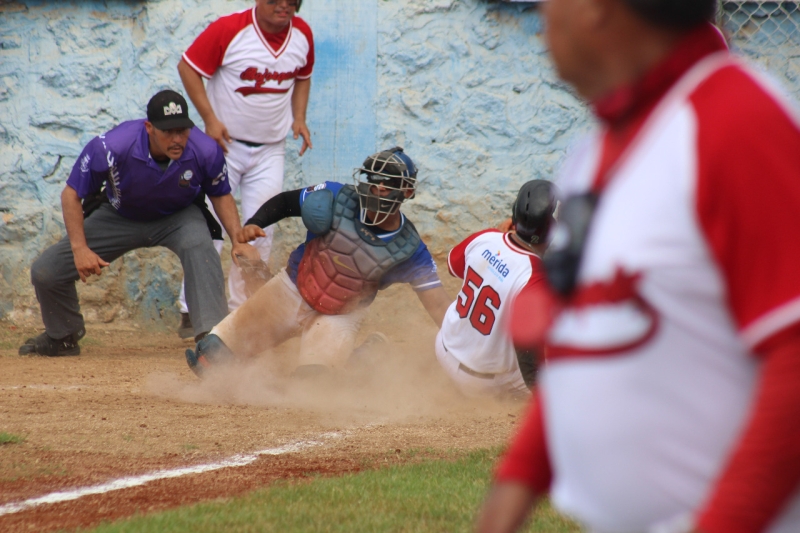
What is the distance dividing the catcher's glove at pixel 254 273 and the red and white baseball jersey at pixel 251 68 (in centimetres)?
128

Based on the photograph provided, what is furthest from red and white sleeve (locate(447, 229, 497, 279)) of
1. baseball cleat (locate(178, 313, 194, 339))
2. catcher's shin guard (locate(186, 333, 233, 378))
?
baseball cleat (locate(178, 313, 194, 339))

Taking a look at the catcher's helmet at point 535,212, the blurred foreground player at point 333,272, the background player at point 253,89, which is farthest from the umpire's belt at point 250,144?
the catcher's helmet at point 535,212

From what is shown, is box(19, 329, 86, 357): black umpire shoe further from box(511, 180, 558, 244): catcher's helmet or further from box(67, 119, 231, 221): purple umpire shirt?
box(511, 180, 558, 244): catcher's helmet

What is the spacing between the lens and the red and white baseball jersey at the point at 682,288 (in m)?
1.14

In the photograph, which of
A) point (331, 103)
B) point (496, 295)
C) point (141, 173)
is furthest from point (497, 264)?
point (331, 103)

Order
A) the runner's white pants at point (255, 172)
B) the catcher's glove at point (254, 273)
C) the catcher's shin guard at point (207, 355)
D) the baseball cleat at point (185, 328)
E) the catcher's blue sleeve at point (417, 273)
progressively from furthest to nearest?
the baseball cleat at point (185, 328), the runner's white pants at point (255, 172), the catcher's glove at point (254, 273), the catcher's blue sleeve at point (417, 273), the catcher's shin guard at point (207, 355)

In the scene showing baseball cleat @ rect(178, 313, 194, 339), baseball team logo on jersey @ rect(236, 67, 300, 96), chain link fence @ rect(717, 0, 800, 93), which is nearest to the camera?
baseball team logo on jersey @ rect(236, 67, 300, 96)

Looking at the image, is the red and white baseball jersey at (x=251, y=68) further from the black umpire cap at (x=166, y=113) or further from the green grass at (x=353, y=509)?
the green grass at (x=353, y=509)

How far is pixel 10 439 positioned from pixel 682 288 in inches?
157

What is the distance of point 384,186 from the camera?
618 cm

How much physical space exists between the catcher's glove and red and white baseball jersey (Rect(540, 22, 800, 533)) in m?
5.81

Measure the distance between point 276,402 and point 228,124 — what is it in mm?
2908

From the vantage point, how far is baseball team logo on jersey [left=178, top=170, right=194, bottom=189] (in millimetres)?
7031

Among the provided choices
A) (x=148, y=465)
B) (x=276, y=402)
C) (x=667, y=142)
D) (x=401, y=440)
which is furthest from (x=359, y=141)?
(x=667, y=142)
